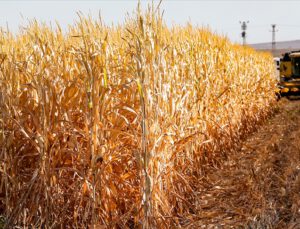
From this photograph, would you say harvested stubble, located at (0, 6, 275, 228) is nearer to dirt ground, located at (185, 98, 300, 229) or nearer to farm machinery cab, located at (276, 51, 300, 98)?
dirt ground, located at (185, 98, 300, 229)

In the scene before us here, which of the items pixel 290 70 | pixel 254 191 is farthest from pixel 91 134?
pixel 290 70

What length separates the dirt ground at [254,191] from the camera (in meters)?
4.58

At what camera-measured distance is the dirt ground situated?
458 centimetres

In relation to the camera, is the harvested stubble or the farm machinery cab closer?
the harvested stubble

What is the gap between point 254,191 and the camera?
516 cm

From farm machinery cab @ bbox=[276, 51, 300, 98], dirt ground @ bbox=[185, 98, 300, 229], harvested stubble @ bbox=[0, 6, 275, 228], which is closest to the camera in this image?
harvested stubble @ bbox=[0, 6, 275, 228]

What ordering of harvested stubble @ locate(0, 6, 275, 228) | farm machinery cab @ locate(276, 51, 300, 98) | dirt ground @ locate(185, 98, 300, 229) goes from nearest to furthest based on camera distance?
harvested stubble @ locate(0, 6, 275, 228)
dirt ground @ locate(185, 98, 300, 229)
farm machinery cab @ locate(276, 51, 300, 98)

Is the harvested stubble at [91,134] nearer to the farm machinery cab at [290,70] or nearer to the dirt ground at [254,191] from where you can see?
the dirt ground at [254,191]

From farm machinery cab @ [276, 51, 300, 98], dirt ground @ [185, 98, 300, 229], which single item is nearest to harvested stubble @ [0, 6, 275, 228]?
dirt ground @ [185, 98, 300, 229]

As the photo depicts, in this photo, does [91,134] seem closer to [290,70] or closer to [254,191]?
[254,191]

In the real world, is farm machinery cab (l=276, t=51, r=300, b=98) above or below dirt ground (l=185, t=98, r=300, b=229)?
above

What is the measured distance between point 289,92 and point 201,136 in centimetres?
1061

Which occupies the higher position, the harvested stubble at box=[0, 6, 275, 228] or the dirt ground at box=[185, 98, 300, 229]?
the harvested stubble at box=[0, 6, 275, 228]

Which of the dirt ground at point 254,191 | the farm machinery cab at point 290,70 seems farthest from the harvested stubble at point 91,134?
the farm machinery cab at point 290,70
